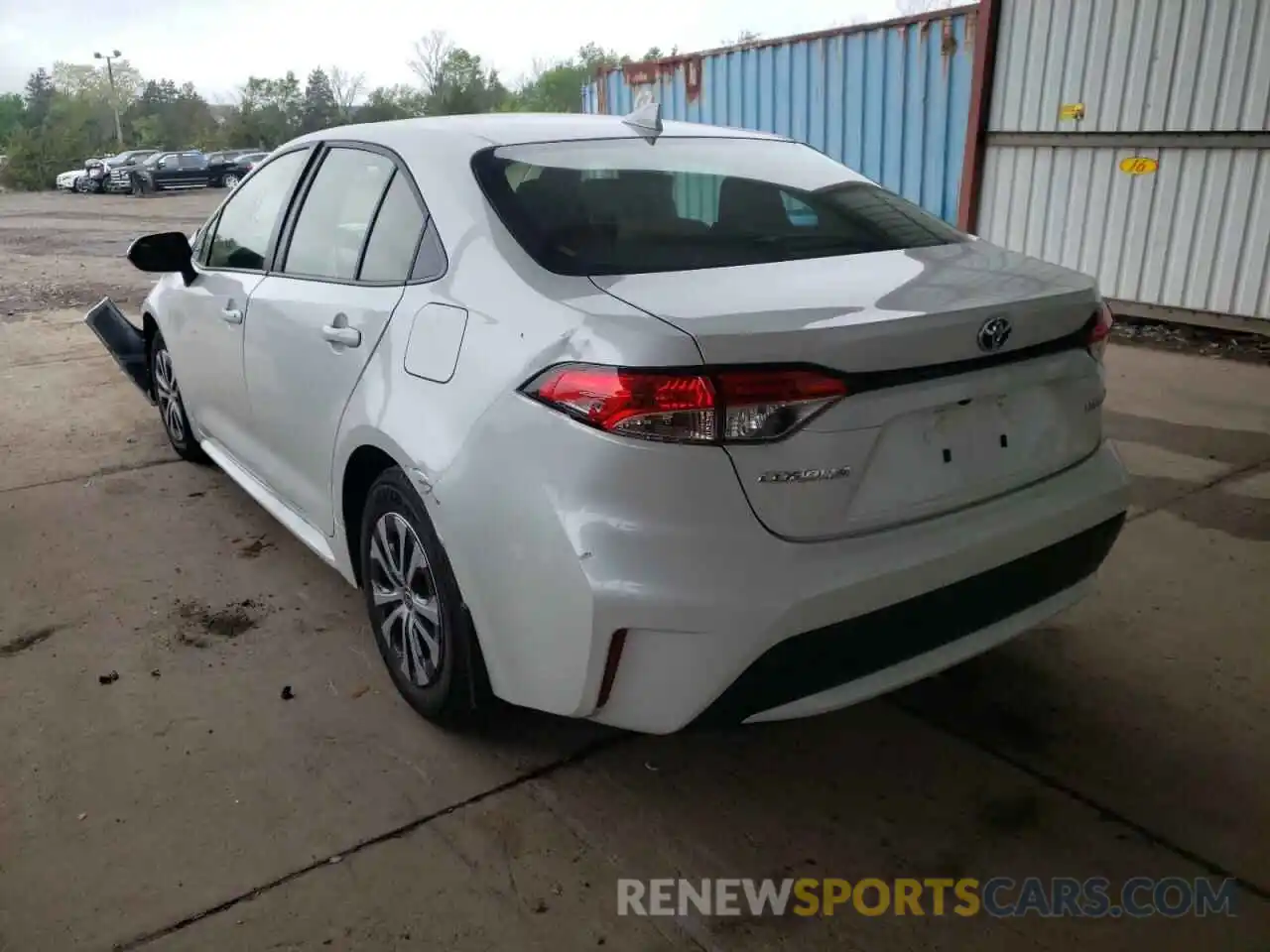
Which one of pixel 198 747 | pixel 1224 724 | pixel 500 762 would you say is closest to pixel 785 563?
pixel 500 762

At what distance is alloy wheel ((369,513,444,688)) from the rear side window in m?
0.64

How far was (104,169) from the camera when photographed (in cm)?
3116

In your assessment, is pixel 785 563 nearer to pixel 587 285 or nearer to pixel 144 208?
pixel 587 285

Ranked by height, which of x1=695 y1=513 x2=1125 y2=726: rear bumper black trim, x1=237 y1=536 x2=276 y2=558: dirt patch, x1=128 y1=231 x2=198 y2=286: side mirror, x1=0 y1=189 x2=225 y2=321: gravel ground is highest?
x1=128 y1=231 x2=198 y2=286: side mirror

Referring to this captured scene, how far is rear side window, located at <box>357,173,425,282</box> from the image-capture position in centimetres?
258

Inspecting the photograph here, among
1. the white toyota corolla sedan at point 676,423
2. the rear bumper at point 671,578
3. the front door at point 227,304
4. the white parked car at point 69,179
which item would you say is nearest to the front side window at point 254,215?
the front door at point 227,304

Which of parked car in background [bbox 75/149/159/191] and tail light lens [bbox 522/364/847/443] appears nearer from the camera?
tail light lens [bbox 522/364/847/443]

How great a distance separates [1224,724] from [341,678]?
241 centimetres

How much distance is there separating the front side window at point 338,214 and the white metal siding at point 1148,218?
6.35m

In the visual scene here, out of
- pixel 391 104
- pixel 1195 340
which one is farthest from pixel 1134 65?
pixel 391 104

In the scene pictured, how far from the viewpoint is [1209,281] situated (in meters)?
7.18

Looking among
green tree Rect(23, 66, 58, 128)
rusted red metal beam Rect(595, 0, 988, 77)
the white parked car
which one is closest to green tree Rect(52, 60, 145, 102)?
green tree Rect(23, 66, 58, 128)

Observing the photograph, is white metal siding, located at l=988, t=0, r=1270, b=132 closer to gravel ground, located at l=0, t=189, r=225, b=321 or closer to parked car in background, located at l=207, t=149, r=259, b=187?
gravel ground, located at l=0, t=189, r=225, b=321

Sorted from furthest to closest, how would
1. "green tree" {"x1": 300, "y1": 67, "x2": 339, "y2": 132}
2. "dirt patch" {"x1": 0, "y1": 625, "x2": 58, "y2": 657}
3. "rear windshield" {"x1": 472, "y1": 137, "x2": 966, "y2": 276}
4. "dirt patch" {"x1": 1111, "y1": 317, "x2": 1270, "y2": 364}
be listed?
"green tree" {"x1": 300, "y1": 67, "x2": 339, "y2": 132} < "dirt patch" {"x1": 1111, "y1": 317, "x2": 1270, "y2": 364} < "dirt patch" {"x1": 0, "y1": 625, "x2": 58, "y2": 657} < "rear windshield" {"x1": 472, "y1": 137, "x2": 966, "y2": 276}
